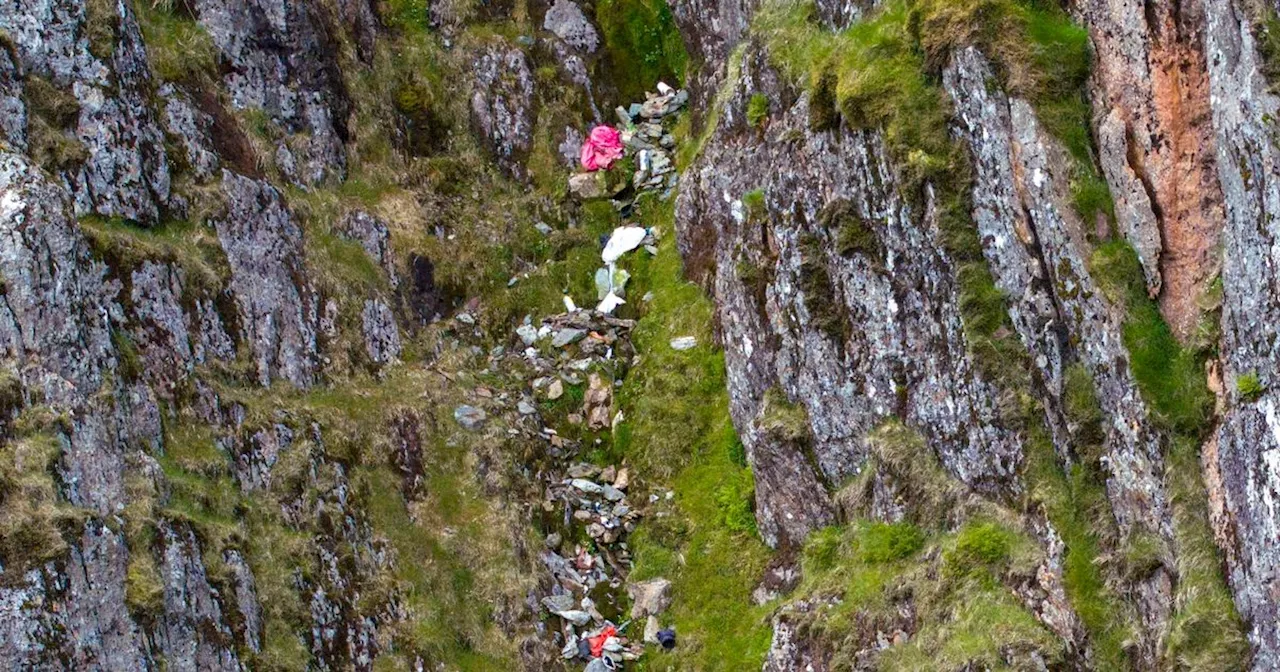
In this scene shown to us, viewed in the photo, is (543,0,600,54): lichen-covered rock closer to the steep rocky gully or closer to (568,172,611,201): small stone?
the steep rocky gully

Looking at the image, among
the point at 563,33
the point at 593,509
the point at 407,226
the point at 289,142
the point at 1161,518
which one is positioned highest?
the point at 563,33

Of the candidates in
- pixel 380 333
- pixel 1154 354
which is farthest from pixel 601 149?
pixel 1154 354

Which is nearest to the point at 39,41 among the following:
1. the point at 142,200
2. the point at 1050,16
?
the point at 142,200

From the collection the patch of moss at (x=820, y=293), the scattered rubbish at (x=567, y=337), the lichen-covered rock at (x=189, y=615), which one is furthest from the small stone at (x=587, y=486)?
the lichen-covered rock at (x=189, y=615)

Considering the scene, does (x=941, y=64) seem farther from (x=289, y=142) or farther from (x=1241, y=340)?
(x=289, y=142)

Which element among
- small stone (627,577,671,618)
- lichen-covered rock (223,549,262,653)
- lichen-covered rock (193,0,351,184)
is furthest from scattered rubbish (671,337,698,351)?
lichen-covered rock (223,549,262,653)

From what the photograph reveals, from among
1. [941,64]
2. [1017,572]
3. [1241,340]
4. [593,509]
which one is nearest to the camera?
[1241,340]
